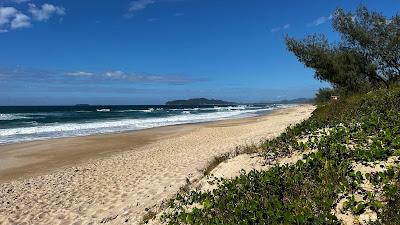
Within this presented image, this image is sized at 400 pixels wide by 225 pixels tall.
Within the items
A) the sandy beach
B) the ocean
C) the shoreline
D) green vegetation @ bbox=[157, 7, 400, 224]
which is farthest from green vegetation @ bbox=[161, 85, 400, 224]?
the ocean

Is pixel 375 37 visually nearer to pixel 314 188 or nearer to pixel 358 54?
pixel 358 54

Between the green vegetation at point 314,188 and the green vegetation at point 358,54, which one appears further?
the green vegetation at point 358,54

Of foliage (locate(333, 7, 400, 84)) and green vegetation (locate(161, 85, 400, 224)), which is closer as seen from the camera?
green vegetation (locate(161, 85, 400, 224))

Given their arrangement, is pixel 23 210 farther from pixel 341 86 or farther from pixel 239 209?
pixel 341 86

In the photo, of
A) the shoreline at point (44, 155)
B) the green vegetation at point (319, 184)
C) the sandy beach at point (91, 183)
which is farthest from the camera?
the shoreline at point (44, 155)

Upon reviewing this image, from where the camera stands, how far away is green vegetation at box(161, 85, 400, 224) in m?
5.59

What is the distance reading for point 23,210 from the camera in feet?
35.4

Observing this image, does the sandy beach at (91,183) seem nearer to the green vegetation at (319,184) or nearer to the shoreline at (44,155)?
the shoreline at (44,155)

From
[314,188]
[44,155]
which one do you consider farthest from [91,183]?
[44,155]

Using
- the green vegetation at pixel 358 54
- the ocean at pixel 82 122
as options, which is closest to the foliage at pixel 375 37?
the green vegetation at pixel 358 54

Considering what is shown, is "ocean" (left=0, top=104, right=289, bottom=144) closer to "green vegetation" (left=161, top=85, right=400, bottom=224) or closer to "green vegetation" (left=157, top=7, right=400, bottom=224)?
"green vegetation" (left=157, top=7, right=400, bottom=224)

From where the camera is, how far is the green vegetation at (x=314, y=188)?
5.59 metres

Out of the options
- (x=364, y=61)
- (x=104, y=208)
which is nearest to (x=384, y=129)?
(x=104, y=208)

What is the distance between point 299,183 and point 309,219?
134 cm
